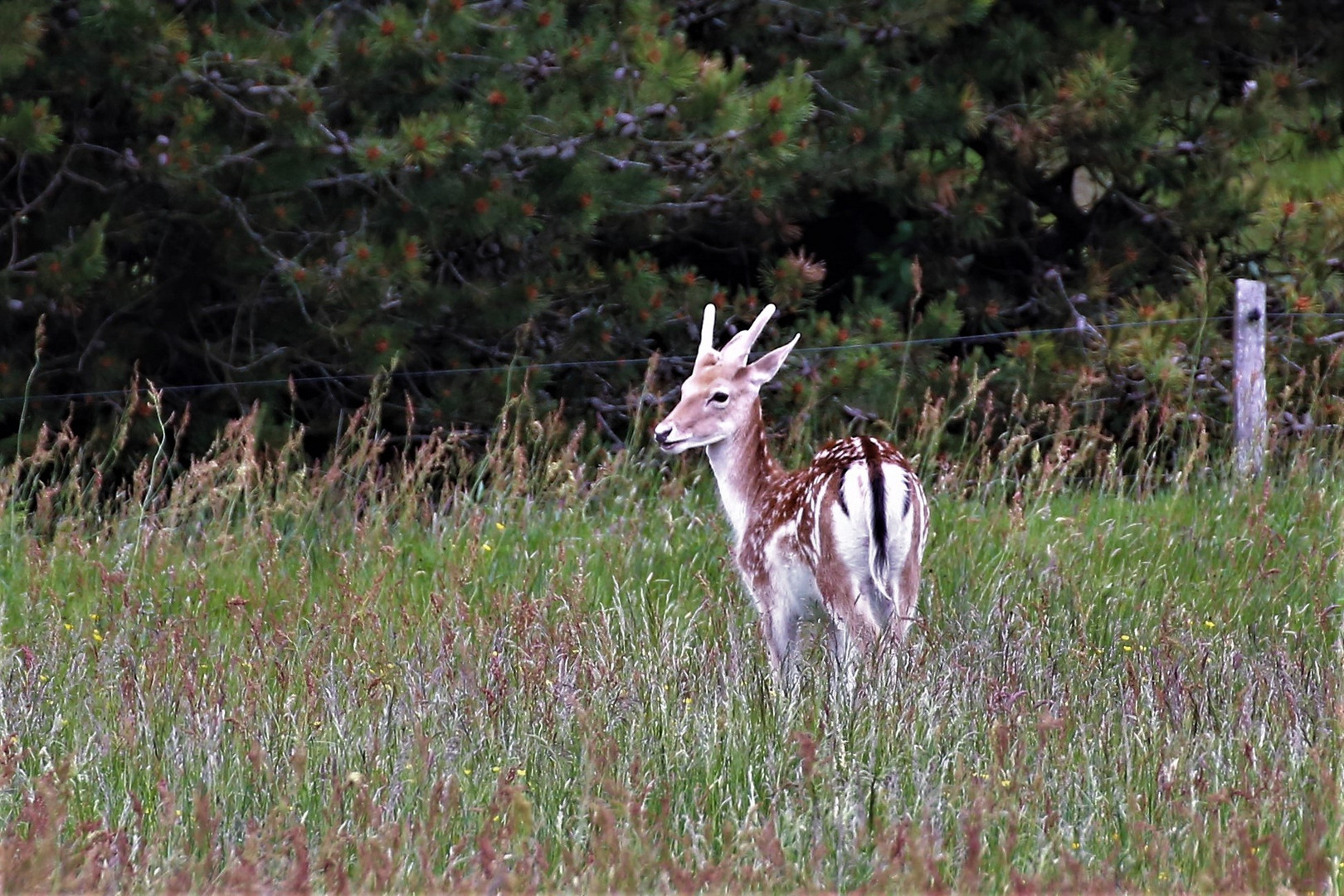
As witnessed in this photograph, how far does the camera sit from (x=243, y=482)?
19.0ft

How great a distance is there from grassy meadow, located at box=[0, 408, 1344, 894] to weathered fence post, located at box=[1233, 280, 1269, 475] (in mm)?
653

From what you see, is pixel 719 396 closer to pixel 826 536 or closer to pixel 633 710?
pixel 826 536

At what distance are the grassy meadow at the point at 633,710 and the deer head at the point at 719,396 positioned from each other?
54 cm

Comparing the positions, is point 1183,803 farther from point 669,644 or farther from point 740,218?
point 740,218

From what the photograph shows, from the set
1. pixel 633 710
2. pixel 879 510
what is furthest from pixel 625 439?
pixel 633 710

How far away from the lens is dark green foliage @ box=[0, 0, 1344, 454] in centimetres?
700

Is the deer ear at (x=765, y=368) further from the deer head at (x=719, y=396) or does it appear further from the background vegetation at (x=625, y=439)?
the background vegetation at (x=625, y=439)

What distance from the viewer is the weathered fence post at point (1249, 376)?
23.4 feet

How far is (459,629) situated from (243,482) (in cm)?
147

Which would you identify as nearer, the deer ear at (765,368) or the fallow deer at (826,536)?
the fallow deer at (826,536)

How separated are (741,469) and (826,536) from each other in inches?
33.0

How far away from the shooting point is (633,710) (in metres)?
3.94

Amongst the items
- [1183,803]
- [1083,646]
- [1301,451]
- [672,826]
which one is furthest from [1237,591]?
[672,826]

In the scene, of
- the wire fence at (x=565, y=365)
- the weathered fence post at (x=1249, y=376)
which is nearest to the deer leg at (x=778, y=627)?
the wire fence at (x=565, y=365)
